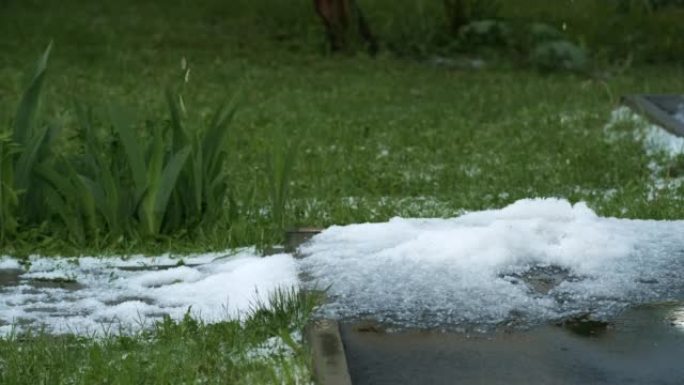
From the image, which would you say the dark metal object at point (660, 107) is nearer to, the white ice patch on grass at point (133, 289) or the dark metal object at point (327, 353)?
the white ice patch on grass at point (133, 289)

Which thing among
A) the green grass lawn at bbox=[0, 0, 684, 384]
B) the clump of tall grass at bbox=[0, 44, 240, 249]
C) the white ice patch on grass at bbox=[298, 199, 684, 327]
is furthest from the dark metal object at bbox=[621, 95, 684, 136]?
the clump of tall grass at bbox=[0, 44, 240, 249]

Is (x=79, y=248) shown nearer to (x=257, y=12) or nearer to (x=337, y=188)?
(x=337, y=188)

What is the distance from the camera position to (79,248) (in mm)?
6938

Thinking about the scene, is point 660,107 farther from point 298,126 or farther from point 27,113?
point 27,113

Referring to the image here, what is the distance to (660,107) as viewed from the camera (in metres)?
11.1

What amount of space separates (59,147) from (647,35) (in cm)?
850

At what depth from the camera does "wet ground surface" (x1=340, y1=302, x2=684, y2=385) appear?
181 inches

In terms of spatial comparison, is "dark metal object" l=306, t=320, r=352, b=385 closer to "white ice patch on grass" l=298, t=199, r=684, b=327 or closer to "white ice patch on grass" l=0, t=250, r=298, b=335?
"white ice patch on grass" l=298, t=199, r=684, b=327

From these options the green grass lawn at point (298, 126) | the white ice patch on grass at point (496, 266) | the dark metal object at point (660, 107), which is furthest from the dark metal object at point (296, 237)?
the dark metal object at point (660, 107)

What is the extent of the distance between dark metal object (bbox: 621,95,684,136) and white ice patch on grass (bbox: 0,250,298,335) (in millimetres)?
4490

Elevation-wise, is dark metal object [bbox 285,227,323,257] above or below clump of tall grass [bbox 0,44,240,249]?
below

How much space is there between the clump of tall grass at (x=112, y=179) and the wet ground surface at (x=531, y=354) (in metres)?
2.13

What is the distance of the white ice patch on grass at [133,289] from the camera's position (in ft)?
18.4

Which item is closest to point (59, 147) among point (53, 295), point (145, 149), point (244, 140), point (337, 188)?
point (244, 140)
